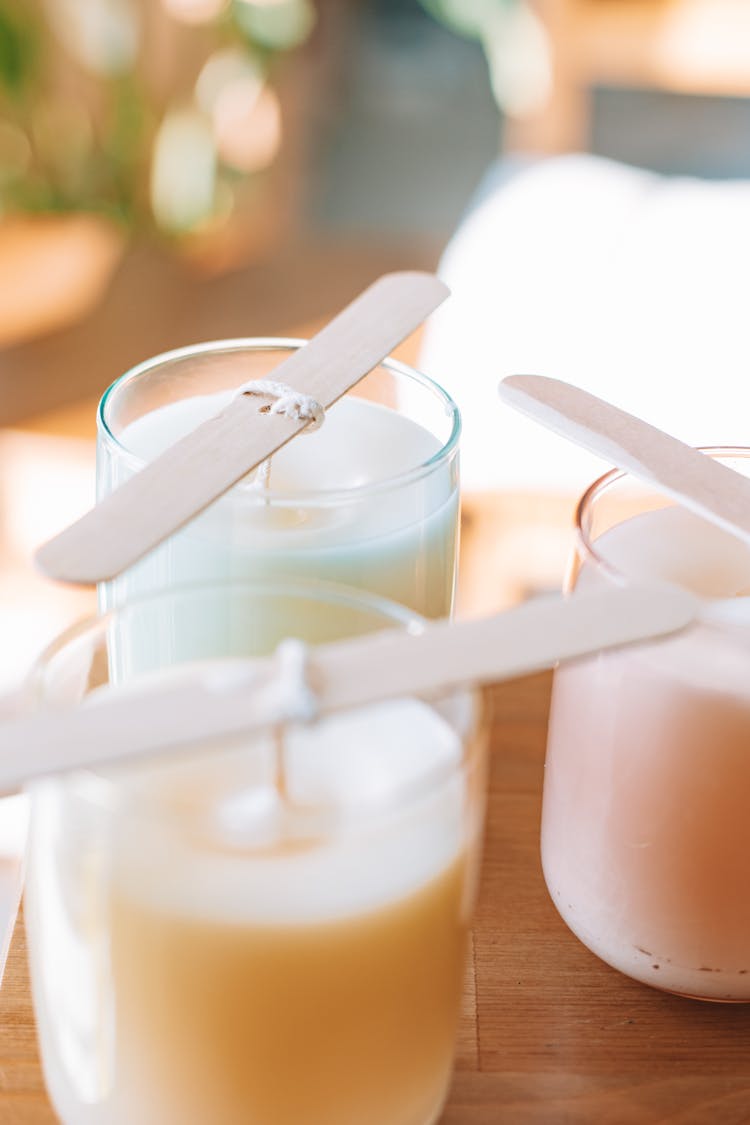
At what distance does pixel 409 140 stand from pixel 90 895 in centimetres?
303

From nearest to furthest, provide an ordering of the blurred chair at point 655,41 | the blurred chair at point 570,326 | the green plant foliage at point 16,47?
the blurred chair at point 570,326, the green plant foliage at point 16,47, the blurred chair at point 655,41

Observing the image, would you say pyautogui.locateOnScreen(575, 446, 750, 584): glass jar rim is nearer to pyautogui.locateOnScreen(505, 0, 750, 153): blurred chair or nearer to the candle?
the candle

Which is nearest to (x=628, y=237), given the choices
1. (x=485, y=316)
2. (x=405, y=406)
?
(x=485, y=316)

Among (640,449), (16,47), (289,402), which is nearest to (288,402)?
(289,402)

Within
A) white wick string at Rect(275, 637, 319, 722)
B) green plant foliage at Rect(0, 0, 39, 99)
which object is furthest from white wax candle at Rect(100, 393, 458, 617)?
green plant foliage at Rect(0, 0, 39, 99)

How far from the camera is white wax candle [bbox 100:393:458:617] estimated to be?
0.42m

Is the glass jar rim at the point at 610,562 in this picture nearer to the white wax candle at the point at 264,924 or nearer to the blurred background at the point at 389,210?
the white wax candle at the point at 264,924

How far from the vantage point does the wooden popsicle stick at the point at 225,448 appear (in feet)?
1.18

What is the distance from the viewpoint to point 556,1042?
44 centimetres

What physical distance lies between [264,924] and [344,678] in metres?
0.06

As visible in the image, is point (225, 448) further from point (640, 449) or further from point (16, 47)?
point (16, 47)

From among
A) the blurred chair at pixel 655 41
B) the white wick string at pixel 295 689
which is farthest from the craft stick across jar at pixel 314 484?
the blurred chair at pixel 655 41

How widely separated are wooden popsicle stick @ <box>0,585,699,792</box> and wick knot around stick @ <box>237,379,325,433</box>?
10cm

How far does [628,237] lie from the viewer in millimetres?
1383
